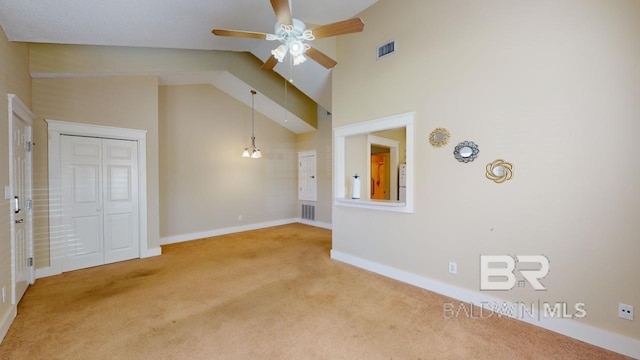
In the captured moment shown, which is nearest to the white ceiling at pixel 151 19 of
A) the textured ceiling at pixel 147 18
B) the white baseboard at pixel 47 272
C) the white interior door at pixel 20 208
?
the textured ceiling at pixel 147 18

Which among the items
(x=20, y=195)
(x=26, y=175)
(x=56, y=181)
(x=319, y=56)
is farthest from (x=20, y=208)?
(x=319, y=56)

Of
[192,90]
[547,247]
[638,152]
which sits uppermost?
[192,90]

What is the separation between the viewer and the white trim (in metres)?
3.28

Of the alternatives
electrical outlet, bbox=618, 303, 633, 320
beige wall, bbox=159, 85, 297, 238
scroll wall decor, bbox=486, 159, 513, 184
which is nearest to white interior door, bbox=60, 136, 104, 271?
beige wall, bbox=159, 85, 297, 238

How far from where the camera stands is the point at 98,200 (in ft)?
13.2

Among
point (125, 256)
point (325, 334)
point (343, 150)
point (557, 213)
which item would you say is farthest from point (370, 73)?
point (125, 256)

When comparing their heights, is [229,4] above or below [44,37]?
above

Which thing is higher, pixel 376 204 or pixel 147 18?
pixel 147 18

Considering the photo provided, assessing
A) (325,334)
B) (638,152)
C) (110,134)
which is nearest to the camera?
(638,152)

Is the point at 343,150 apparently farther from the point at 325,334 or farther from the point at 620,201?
the point at 620,201

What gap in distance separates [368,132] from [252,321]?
282 centimetres

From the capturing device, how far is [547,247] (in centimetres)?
236

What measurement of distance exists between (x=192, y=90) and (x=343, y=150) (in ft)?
12.3

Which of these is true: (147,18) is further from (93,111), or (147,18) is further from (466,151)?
(466,151)
